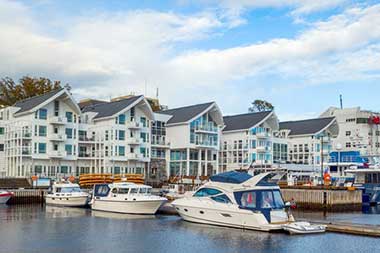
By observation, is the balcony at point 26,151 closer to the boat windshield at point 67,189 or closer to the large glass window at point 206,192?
the boat windshield at point 67,189

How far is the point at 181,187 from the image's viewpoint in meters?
55.8

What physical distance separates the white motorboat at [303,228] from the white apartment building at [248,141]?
42923mm

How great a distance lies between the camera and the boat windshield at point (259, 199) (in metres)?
32.6

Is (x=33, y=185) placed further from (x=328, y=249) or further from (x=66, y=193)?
(x=328, y=249)

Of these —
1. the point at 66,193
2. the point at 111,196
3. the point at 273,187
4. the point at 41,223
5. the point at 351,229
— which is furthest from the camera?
the point at 66,193

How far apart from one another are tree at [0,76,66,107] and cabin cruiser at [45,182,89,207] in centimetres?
3370

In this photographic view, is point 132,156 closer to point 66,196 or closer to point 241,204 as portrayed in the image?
point 66,196

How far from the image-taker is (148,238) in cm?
3006

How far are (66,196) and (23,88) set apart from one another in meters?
Result: 37.3

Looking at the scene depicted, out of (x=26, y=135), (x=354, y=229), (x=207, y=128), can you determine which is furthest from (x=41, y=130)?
(x=354, y=229)

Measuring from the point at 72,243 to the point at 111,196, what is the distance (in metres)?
15.9

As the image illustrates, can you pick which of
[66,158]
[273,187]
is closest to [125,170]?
[66,158]

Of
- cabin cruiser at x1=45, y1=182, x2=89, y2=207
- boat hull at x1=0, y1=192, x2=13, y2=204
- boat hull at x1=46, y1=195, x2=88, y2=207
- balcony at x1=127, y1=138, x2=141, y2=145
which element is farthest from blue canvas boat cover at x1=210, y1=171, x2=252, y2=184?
balcony at x1=127, y1=138, x2=141, y2=145

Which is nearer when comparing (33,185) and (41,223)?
(41,223)
